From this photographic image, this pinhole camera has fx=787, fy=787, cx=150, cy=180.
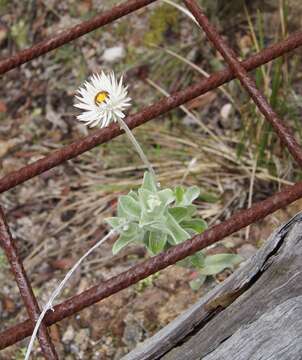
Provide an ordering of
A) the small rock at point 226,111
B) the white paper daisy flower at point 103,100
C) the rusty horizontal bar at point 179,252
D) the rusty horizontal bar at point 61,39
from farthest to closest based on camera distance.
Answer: the small rock at point 226,111, the rusty horizontal bar at point 61,39, the white paper daisy flower at point 103,100, the rusty horizontal bar at point 179,252

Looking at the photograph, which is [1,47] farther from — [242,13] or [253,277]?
[253,277]

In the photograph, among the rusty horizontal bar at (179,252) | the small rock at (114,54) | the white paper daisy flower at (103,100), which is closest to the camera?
the rusty horizontal bar at (179,252)

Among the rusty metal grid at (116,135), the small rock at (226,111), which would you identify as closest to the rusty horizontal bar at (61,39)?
the rusty metal grid at (116,135)

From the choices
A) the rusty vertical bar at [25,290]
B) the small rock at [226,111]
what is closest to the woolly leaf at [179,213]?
the rusty vertical bar at [25,290]

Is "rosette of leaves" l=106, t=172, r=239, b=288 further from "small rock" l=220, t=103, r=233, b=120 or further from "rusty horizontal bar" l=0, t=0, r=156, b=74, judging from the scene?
"small rock" l=220, t=103, r=233, b=120

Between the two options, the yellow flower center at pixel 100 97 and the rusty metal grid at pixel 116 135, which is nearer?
the rusty metal grid at pixel 116 135

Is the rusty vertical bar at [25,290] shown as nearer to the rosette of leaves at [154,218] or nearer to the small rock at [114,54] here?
the rosette of leaves at [154,218]

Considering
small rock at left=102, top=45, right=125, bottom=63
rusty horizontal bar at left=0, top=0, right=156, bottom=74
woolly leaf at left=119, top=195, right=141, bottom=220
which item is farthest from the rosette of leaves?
small rock at left=102, top=45, right=125, bottom=63

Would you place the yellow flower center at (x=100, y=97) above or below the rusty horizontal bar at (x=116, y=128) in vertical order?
above

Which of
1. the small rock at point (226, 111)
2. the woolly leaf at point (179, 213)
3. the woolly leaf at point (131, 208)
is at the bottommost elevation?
the woolly leaf at point (179, 213)

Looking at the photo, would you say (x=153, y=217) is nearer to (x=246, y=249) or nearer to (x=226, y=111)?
(x=246, y=249)
